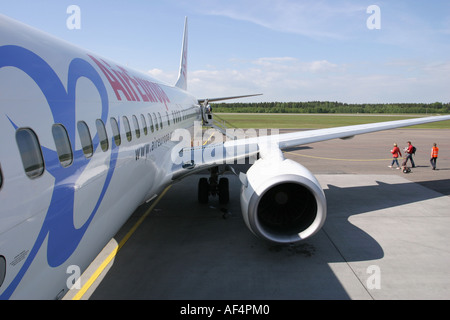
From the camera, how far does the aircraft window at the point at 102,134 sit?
4.37 m

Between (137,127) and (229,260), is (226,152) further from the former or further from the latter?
(137,127)

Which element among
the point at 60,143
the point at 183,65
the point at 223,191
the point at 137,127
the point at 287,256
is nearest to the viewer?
the point at 60,143

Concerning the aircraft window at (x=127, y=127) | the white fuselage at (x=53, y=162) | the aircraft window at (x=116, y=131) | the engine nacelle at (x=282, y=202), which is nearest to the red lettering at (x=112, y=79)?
the white fuselage at (x=53, y=162)

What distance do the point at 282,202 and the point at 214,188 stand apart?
12.4 ft

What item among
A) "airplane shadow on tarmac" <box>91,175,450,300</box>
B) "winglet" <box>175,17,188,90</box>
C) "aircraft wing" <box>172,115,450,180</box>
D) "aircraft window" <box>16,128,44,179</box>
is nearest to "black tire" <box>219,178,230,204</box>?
"airplane shadow on tarmac" <box>91,175,450,300</box>

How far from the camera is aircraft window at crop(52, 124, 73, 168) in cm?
327

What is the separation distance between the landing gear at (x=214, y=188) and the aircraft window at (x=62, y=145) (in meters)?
6.91

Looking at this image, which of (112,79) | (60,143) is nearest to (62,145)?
(60,143)

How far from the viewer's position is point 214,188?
10.4m

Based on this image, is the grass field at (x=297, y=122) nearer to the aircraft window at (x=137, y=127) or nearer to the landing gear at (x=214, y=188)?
the landing gear at (x=214, y=188)

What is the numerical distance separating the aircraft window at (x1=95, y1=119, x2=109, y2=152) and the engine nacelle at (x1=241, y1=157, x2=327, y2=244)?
2.93 meters
